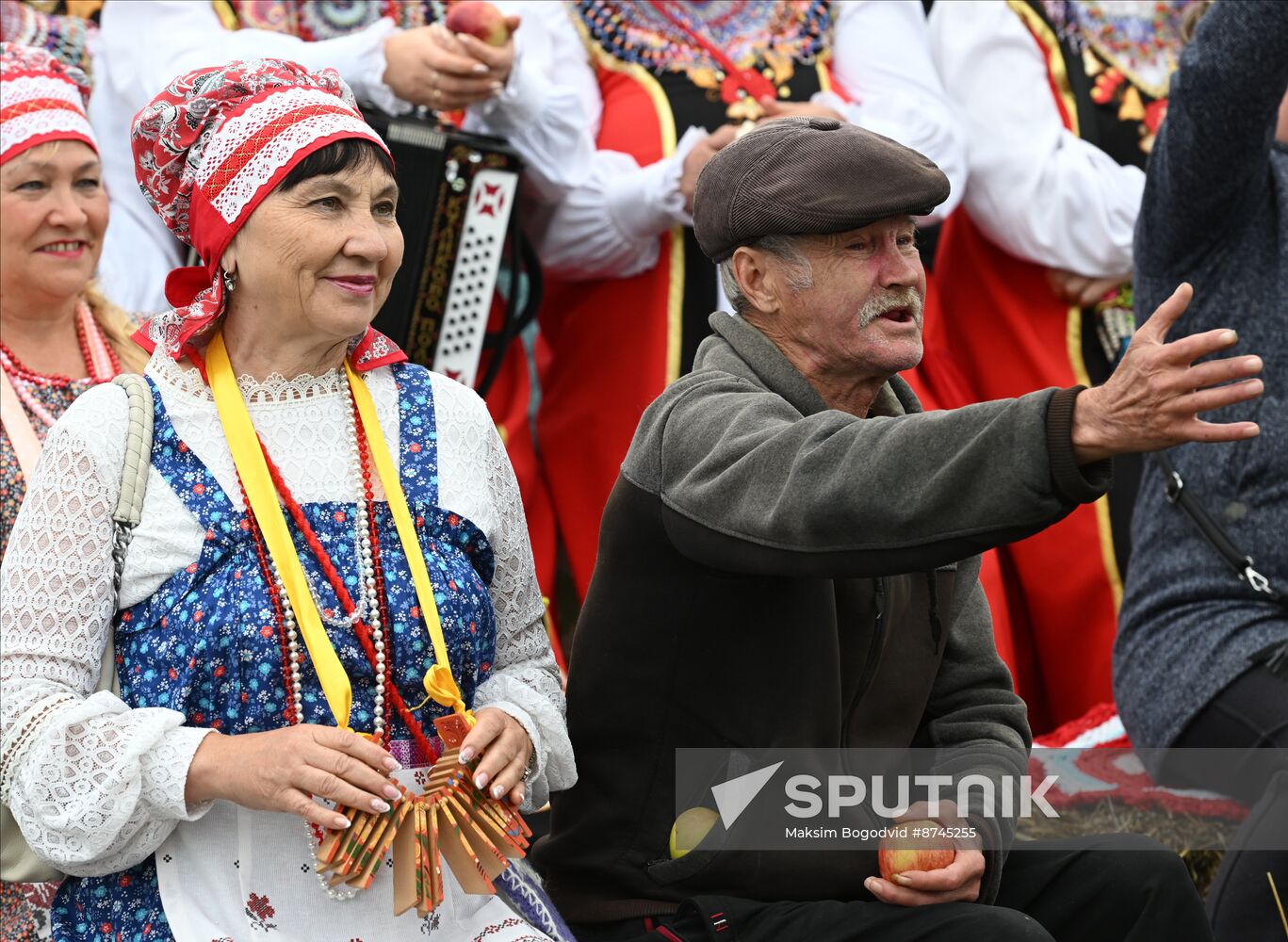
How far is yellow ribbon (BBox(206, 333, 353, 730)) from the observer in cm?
232

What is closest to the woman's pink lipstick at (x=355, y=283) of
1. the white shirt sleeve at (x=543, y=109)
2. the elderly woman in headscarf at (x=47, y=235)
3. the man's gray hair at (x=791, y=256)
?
the man's gray hair at (x=791, y=256)

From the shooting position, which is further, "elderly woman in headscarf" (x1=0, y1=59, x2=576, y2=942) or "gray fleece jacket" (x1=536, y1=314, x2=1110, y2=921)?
"elderly woman in headscarf" (x1=0, y1=59, x2=576, y2=942)

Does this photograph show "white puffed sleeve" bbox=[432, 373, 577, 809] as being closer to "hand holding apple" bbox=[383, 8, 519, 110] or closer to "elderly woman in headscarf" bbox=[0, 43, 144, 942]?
"elderly woman in headscarf" bbox=[0, 43, 144, 942]

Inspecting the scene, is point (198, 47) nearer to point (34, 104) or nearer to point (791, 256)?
point (34, 104)

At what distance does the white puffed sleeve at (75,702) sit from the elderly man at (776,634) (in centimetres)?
61

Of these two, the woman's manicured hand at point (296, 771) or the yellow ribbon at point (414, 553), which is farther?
the yellow ribbon at point (414, 553)

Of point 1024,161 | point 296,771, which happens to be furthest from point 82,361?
point 1024,161

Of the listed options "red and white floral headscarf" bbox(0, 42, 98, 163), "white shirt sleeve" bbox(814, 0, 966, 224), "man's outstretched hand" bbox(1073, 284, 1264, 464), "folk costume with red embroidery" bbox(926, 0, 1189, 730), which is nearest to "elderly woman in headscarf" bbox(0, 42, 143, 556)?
"red and white floral headscarf" bbox(0, 42, 98, 163)

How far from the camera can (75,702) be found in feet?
7.42

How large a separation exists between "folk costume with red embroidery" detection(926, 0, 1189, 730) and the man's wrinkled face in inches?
94.4

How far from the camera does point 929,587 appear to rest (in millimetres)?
2605

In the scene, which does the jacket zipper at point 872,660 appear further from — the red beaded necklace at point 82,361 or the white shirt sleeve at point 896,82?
the white shirt sleeve at point 896,82

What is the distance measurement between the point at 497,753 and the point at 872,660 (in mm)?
565

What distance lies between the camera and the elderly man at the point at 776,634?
2.32 m
